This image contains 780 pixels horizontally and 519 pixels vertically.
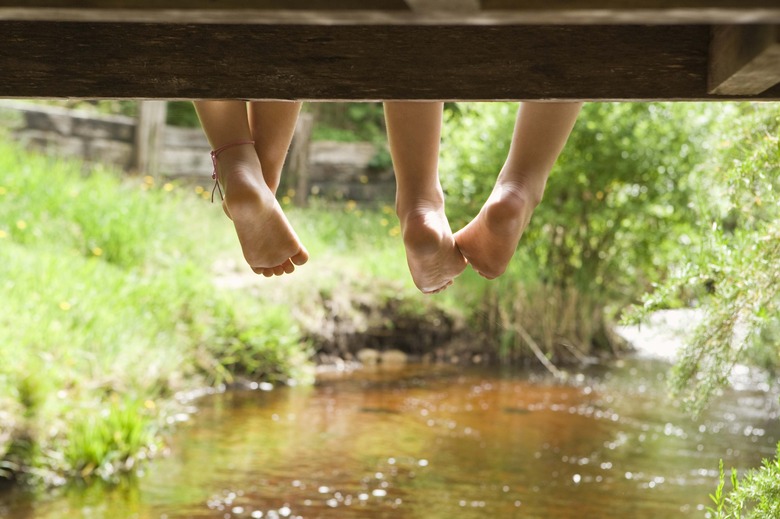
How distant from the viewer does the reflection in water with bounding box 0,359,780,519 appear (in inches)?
132

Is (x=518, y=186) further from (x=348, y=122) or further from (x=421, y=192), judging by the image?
(x=348, y=122)

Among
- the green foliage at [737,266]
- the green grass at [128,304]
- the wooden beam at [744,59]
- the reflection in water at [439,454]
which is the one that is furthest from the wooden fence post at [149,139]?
the wooden beam at [744,59]

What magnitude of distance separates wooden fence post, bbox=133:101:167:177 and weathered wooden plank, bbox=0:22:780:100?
7864 mm

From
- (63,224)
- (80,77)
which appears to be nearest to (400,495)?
(80,77)

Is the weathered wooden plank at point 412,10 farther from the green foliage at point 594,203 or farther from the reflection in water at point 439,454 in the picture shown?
the green foliage at point 594,203

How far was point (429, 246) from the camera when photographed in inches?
68.2

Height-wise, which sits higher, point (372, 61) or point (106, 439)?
point (372, 61)

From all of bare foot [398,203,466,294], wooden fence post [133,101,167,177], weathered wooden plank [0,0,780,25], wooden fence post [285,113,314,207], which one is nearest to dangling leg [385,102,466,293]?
bare foot [398,203,466,294]

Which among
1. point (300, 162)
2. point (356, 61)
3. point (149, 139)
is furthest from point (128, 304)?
point (300, 162)

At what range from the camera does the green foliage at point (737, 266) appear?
2.12 meters

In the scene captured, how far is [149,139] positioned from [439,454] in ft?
19.1

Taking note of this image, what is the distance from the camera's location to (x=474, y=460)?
159 inches

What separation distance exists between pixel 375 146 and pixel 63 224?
5.54 m

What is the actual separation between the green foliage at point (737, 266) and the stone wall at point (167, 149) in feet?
21.0
